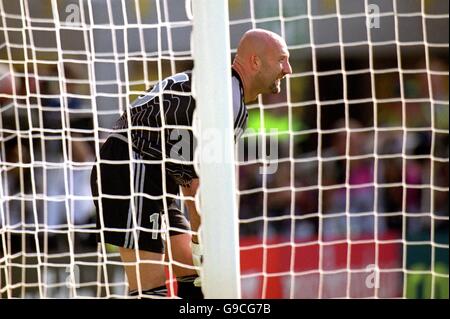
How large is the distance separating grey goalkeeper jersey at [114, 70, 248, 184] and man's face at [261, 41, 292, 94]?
0.29 ft

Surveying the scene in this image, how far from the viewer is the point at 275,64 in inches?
128

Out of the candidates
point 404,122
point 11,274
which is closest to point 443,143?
point 404,122

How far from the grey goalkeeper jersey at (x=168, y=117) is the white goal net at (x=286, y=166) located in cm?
77

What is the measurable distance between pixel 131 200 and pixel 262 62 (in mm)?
605

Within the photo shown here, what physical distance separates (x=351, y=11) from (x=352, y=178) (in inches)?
34.0

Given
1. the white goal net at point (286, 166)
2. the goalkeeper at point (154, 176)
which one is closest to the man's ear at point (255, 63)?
the goalkeeper at point (154, 176)

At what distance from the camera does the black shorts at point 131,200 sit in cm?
325

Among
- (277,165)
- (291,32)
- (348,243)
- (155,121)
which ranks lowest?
(348,243)

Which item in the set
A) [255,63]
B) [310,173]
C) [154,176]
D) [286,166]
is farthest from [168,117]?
[310,173]

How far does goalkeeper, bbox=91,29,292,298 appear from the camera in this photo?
3.21 metres

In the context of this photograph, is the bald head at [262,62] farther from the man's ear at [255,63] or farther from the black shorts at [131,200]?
the black shorts at [131,200]
